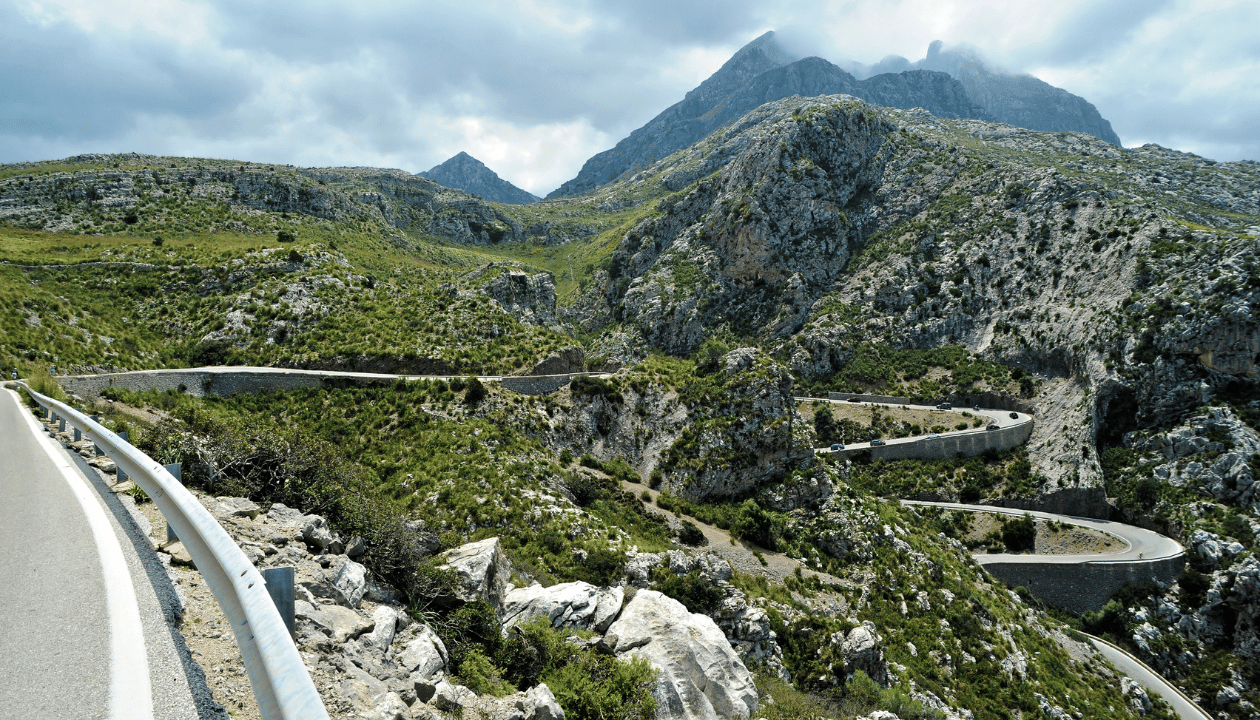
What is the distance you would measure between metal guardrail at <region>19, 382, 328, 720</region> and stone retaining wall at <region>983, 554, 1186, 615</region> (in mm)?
58906

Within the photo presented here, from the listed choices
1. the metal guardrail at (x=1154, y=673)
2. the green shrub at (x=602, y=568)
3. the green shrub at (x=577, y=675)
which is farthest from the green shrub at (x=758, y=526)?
the metal guardrail at (x=1154, y=673)

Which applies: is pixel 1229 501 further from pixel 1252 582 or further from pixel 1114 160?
pixel 1114 160

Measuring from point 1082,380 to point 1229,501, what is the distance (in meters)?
18.6

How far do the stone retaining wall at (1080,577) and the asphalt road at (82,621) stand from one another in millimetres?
59197

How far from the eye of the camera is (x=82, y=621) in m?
4.83

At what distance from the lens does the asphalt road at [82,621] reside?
12.6 feet

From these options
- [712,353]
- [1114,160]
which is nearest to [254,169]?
[712,353]

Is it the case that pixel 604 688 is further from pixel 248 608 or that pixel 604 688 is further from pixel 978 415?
pixel 978 415

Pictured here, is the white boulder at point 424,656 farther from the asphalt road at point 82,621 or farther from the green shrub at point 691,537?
the green shrub at point 691,537

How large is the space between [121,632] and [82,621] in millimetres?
601

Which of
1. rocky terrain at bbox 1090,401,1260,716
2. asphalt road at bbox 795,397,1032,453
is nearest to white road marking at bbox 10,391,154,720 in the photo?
asphalt road at bbox 795,397,1032,453

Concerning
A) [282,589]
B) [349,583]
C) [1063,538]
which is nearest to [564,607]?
[349,583]

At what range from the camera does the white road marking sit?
3820 millimetres

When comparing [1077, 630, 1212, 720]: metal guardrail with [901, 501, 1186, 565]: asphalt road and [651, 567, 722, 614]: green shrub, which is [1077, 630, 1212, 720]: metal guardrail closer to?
[901, 501, 1186, 565]: asphalt road
